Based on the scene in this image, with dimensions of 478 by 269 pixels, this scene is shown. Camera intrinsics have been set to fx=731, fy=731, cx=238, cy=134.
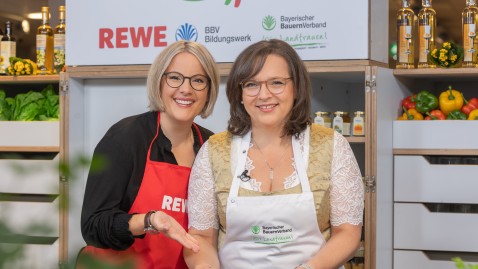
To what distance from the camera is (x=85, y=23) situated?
11.1 ft

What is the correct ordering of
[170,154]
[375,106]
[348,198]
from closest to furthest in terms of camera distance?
[348,198], [170,154], [375,106]

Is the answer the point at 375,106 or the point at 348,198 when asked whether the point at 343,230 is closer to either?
the point at 348,198

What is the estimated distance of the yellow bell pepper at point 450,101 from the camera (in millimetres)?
3357

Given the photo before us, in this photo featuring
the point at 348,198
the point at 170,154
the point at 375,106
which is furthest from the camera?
the point at 375,106

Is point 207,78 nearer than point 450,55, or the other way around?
point 207,78

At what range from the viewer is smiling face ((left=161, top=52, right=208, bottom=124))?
2.12m

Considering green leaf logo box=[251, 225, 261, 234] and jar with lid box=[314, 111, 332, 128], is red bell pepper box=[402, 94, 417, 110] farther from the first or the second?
green leaf logo box=[251, 225, 261, 234]

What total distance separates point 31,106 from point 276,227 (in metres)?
2.17

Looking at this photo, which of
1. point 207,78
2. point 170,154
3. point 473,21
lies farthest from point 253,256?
point 473,21

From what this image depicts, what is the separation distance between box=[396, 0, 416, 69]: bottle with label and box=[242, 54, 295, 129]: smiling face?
141 centimetres

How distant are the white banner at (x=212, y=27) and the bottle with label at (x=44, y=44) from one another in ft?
1.07

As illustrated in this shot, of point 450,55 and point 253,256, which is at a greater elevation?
point 450,55

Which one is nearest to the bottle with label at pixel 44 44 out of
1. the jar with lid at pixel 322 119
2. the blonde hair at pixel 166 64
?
the jar with lid at pixel 322 119

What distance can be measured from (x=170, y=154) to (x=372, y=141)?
3.85ft
